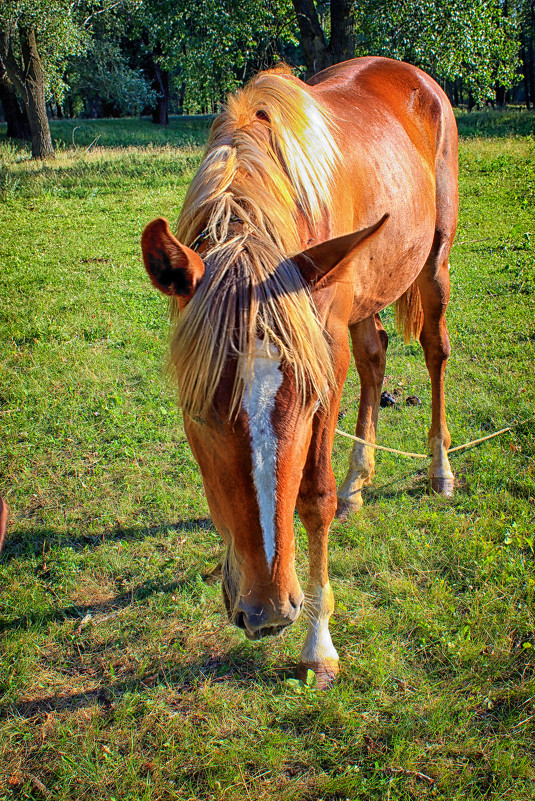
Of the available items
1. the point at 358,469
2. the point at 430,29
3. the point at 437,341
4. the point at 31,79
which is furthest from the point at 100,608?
the point at 31,79

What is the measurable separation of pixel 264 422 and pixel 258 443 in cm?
6

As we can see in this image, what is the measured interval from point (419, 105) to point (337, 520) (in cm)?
282

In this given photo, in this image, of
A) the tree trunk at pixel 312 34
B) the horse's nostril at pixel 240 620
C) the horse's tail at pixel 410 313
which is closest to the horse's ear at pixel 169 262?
the horse's nostril at pixel 240 620

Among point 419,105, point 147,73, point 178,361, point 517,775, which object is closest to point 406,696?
point 517,775

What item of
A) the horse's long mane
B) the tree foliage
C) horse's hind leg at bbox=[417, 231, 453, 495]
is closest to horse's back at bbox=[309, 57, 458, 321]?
horse's hind leg at bbox=[417, 231, 453, 495]

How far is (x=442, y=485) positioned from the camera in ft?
11.4

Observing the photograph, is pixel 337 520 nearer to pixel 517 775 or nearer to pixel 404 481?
pixel 404 481

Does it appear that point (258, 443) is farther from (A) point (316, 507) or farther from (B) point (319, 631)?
(B) point (319, 631)

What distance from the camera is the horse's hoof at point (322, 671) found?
7.61 ft

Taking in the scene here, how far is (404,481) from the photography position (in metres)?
3.63

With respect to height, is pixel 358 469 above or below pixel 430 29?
below

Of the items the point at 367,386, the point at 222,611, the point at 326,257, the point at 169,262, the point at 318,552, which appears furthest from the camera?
the point at 367,386

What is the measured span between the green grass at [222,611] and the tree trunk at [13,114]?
61.5 ft

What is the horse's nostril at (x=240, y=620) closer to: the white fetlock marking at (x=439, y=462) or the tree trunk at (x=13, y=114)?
the white fetlock marking at (x=439, y=462)
